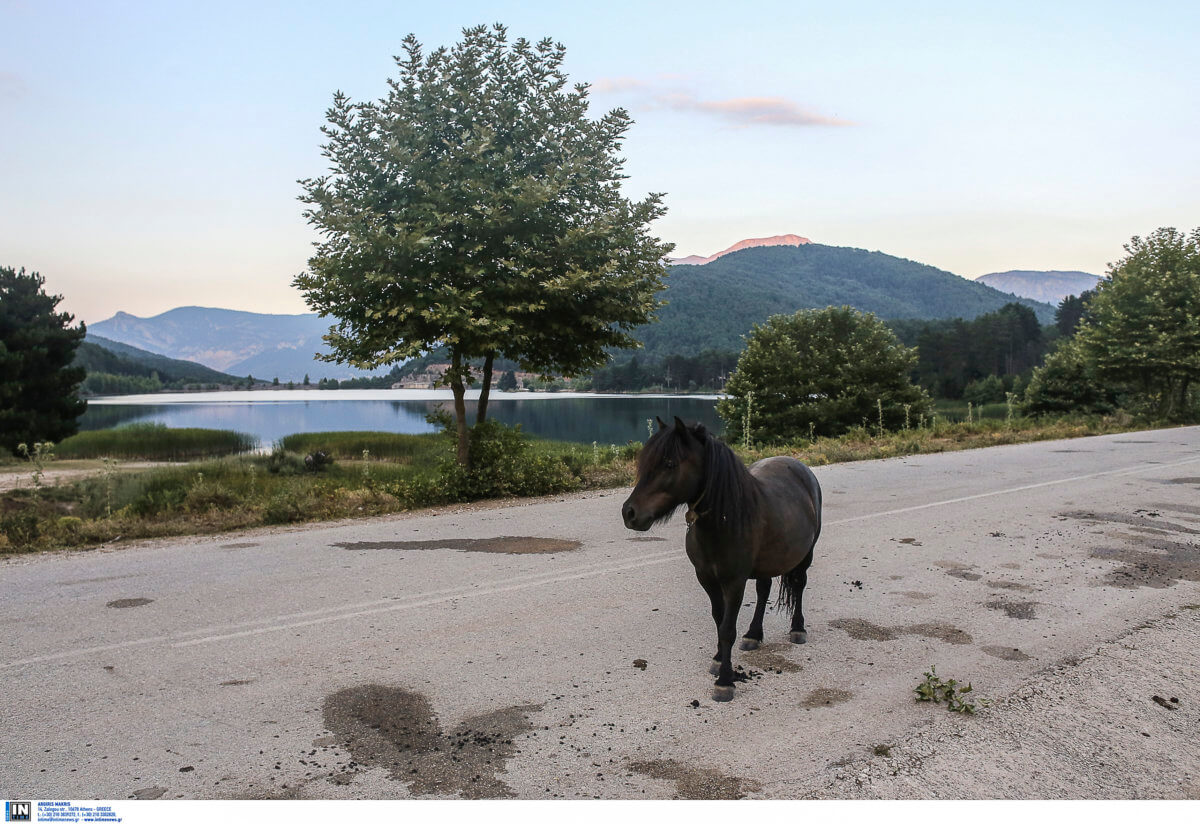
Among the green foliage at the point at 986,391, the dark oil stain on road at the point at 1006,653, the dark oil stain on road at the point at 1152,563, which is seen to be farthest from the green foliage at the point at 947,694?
the green foliage at the point at 986,391

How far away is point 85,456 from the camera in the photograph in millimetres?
32906

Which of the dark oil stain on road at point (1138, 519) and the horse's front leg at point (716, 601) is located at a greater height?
the horse's front leg at point (716, 601)

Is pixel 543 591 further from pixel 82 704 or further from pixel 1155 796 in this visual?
pixel 1155 796

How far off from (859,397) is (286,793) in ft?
134

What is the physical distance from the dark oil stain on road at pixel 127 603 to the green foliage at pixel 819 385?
34.7m

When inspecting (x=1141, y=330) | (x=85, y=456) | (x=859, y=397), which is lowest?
(x=85, y=456)

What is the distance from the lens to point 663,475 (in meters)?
3.84

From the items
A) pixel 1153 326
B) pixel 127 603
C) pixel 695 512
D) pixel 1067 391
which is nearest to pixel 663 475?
pixel 695 512

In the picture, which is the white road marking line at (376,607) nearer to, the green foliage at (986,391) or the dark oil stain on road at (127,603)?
the dark oil stain on road at (127,603)

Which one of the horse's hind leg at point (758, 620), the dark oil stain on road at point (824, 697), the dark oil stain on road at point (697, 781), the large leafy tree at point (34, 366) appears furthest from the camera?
the large leafy tree at point (34, 366)

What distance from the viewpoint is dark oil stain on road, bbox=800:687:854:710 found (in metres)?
4.12

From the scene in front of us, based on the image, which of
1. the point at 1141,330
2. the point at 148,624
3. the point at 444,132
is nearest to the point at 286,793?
the point at 148,624

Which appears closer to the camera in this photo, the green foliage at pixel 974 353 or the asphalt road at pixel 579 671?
the asphalt road at pixel 579 671

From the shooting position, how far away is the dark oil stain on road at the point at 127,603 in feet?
20.1
